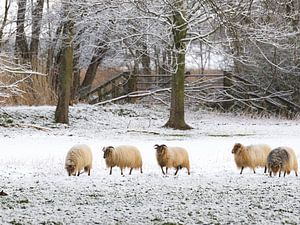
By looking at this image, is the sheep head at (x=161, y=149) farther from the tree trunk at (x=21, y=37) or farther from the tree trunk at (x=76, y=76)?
the tree trunk at (x=76, y=76)

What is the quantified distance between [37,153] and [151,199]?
356 inches

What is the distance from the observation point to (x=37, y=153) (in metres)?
17.0

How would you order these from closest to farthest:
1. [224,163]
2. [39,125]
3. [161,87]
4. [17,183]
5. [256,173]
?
[17,183] → [256,173] → [224,163] → [39,125] → [161,87]

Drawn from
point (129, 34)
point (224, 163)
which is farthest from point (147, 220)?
point (129, 34)

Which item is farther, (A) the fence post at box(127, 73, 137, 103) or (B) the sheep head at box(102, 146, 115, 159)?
(A) the fence post at box(127, 73, 137, 103)

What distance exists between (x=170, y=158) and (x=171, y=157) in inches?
1.2

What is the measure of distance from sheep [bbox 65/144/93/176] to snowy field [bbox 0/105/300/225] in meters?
0.20

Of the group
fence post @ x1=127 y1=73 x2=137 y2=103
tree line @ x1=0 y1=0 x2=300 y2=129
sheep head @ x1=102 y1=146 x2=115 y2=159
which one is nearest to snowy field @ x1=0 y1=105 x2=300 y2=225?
sheep head @ x1=102 y1=146 x2=115 y2=159

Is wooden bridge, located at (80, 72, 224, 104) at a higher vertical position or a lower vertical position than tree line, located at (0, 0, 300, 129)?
lower

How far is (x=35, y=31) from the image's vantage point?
31312mm

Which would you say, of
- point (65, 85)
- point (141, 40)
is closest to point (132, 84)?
point (141, 40)

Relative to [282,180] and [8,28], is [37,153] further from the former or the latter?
[8,28]

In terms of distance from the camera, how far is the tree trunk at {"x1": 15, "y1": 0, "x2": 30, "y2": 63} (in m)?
30.0

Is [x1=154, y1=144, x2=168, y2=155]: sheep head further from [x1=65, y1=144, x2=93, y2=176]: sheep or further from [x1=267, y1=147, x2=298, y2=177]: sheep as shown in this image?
[x1=267, y1=147, x2=298, y2=177]: sheep
